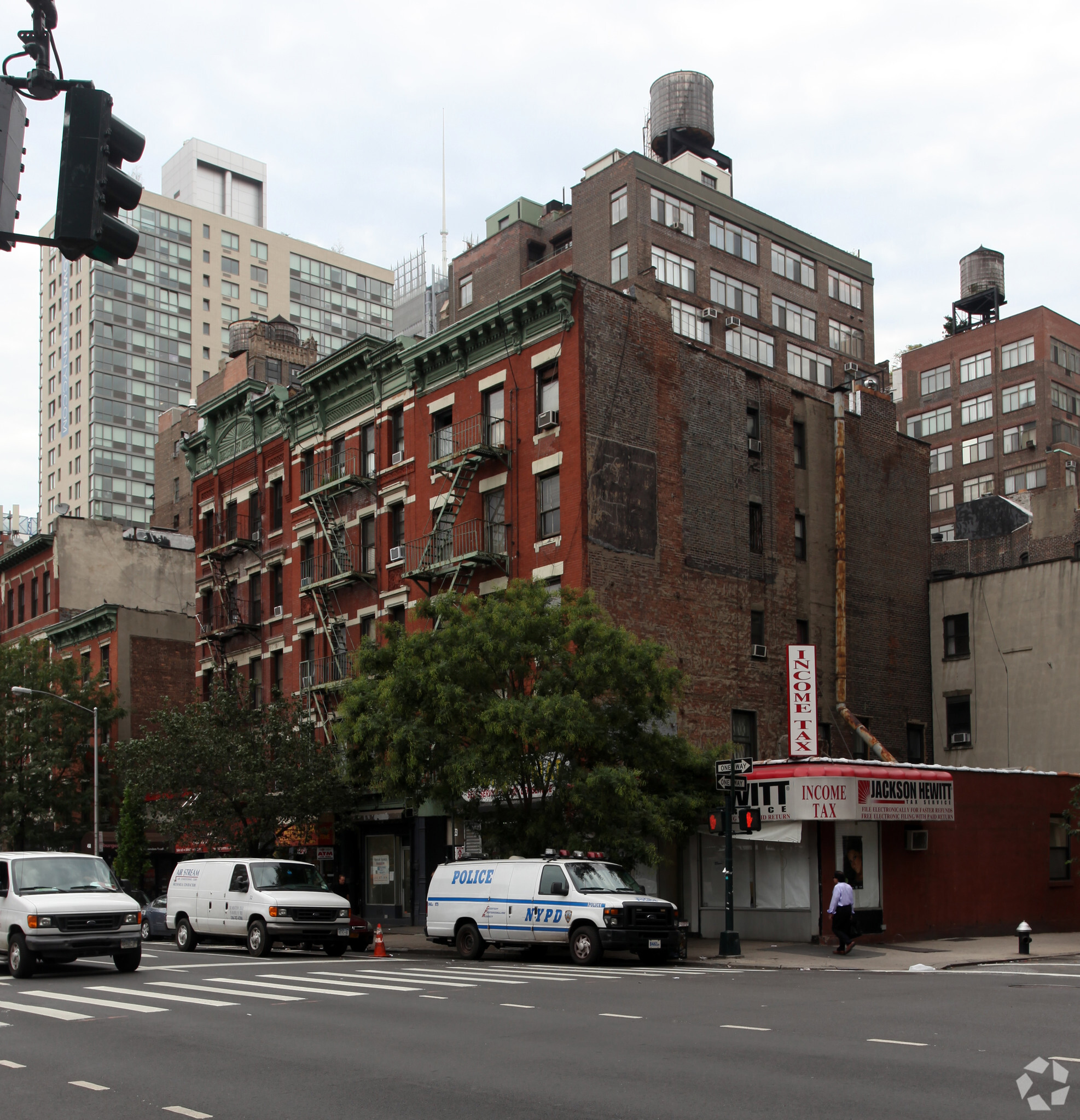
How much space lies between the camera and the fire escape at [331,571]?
4297cm

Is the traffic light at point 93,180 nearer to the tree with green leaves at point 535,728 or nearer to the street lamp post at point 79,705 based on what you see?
the tree with green leaves at point 535,728

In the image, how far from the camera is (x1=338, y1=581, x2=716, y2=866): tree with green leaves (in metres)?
28.3

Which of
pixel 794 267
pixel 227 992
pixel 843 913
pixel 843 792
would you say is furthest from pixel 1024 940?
pixel 794 267

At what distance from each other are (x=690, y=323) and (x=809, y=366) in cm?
1004

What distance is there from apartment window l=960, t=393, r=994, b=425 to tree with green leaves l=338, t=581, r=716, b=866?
64585 millimetres

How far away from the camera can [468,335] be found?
39.2 m

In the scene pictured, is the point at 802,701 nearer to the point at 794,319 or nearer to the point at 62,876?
the point at 62,876

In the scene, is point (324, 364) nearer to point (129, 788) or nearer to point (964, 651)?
point (129, 788)

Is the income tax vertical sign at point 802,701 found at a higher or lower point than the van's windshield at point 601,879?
higher

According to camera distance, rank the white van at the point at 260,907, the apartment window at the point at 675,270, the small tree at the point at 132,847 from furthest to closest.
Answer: the apartment window at the point at 675,270
the small tree at the point at 132,847
the white van at the point at 260,907

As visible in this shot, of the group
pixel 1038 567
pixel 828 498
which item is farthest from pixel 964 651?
pixel 828 498

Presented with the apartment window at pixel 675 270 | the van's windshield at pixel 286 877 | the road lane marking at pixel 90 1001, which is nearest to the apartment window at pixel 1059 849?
the van's windshield at pixel 286 877

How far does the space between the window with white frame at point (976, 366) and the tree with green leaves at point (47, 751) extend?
6220 centimetres

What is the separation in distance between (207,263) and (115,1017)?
119574 mm
